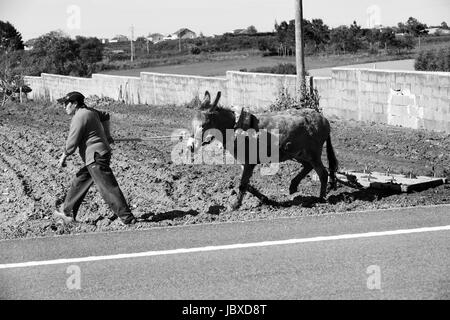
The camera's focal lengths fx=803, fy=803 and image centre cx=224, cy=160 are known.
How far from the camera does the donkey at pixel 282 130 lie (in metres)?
10.9

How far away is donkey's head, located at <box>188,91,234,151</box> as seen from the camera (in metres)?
10.8

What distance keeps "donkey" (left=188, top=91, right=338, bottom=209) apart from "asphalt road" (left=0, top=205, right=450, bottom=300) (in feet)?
3.48

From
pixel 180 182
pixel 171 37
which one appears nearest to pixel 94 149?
pixel 180 182

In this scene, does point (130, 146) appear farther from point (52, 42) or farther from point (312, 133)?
point (52, 42)

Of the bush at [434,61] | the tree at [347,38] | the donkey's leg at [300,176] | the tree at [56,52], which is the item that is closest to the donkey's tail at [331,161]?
the donkey's leg at [300,176]

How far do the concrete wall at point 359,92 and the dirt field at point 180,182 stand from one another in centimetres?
54

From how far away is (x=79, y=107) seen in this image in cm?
1084

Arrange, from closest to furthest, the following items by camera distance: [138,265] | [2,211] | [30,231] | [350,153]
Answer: [138,265]
[30,231]
[2,211]
[350,153]

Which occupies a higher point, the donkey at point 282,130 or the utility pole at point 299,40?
the utility pole at point 299,40

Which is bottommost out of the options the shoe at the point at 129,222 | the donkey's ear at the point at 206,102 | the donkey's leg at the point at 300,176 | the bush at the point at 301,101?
the shoe at the point at 129,222

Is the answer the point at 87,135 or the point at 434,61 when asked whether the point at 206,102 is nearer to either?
Answer: the point at 87,135

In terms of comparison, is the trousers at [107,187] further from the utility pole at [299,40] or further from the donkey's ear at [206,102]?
the utility pole at [299,40]
